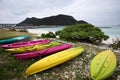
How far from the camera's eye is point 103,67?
18.0ft

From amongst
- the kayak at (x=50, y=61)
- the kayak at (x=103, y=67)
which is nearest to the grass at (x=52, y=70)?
the kayak at (x=50, y=61)

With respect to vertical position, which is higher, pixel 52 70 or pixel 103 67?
pixel 103 67

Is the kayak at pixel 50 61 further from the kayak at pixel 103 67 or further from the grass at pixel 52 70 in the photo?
the kayak at pixel 103 67

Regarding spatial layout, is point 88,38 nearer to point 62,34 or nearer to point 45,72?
point 62,34

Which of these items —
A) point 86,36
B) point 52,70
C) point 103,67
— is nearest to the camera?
point 103,67

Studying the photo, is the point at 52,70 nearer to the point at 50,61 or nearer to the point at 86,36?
the point at 50,61

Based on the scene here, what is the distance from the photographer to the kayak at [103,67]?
5.12 m

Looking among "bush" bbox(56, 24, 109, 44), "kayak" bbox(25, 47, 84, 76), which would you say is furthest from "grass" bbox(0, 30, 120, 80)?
"bush" bbox(56, 24, 109, 44)

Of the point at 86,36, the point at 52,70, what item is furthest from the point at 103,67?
the point at 86,36

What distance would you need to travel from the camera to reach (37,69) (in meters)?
5.45

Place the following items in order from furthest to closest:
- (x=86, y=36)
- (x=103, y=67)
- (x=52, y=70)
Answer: (x=86, y=36) < (x=52, y=70) < (x=103, y=67)

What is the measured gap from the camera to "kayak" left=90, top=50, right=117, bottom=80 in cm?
512

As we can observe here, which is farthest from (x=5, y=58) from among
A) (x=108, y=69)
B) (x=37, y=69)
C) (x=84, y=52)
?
(x=108, y=69)

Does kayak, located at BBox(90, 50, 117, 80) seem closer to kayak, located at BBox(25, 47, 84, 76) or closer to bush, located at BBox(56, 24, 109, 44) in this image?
kayak, located at BBox(25, 47, 84, 76)
